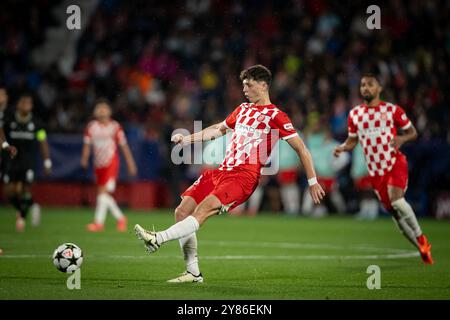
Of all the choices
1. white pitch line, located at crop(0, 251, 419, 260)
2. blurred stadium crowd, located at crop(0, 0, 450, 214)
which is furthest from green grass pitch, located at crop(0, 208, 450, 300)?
blurred stadium crowd, located at crop(0, 0, 450, 214)

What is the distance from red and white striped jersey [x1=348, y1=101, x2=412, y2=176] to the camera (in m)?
13.0

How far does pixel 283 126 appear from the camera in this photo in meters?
9.97

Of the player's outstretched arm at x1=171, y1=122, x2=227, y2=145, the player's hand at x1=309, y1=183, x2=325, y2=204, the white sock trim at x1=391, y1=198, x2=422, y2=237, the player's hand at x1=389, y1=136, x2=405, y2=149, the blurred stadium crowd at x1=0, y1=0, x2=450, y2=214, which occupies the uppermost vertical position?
the blurred stadium crowd at x1=0, y1=0, x2=450, y2=214

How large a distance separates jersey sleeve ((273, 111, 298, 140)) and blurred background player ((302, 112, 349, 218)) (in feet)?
44.8

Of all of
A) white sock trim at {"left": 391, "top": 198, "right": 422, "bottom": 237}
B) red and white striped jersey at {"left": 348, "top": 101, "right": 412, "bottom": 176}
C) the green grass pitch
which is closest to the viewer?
the green grass pitch

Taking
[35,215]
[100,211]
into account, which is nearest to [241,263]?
[100,211]

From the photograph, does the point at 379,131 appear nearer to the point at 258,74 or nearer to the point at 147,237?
the point at 258,74

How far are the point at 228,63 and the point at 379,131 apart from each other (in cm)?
1397

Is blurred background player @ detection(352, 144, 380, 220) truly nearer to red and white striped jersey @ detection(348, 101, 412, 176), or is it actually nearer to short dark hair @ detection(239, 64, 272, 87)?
red and white striped jersey @ detection(348, 101, 412, 176)

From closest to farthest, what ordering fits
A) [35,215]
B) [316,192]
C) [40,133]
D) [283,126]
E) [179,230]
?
[179,230]
[316,192]
[283,126]
[40,133]
[35,215]

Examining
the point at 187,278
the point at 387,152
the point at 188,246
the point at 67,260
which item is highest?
the point at 387,152

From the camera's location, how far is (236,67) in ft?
87.2

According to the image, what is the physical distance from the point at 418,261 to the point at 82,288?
5.66 meters
